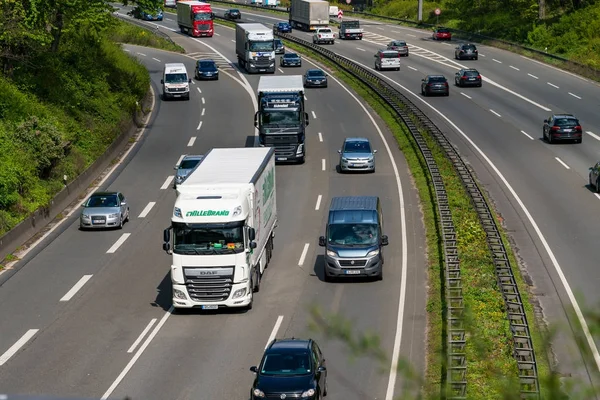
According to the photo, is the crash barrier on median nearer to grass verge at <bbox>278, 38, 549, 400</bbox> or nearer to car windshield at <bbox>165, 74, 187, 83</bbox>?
grass verge at <bbox>278, 38, 549, 400</bbox>

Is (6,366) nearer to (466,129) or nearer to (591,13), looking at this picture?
(466,129)

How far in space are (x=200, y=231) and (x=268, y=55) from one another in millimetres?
53550

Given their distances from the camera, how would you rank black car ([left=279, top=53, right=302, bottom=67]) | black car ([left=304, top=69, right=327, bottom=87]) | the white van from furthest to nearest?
black car ([left=279, top=53, right=302, bottom=67])
black car ([left=304, top=69, right=327, bottom=87])
the white van

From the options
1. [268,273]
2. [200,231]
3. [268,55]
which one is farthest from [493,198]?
[268,55]

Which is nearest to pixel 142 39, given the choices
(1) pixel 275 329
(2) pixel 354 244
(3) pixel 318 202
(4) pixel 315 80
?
(4) pixel 315 80

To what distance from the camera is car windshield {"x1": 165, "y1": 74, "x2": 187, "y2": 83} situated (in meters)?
69.3

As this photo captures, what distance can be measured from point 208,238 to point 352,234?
228 inches

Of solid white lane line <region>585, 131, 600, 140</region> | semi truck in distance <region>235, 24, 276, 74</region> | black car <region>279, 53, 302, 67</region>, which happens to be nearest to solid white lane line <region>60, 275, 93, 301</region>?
solid white lane line <region>585, 131, 600, 140</region>

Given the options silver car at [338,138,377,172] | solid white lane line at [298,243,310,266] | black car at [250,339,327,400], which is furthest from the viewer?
silver car at [338,138,377,172]

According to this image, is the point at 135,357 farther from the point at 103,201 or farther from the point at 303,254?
the point at 103,201

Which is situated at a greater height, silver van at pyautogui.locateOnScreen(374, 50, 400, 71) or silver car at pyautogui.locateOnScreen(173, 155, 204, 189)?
silver van at pyautogui.locateOnScreen(374, 50, 400, 71)

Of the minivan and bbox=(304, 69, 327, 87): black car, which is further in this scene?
bbox=(304, 69, 327, 87): black car

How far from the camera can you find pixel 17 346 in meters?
25.6

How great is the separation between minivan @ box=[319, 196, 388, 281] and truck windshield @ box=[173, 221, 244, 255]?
13.3ft
